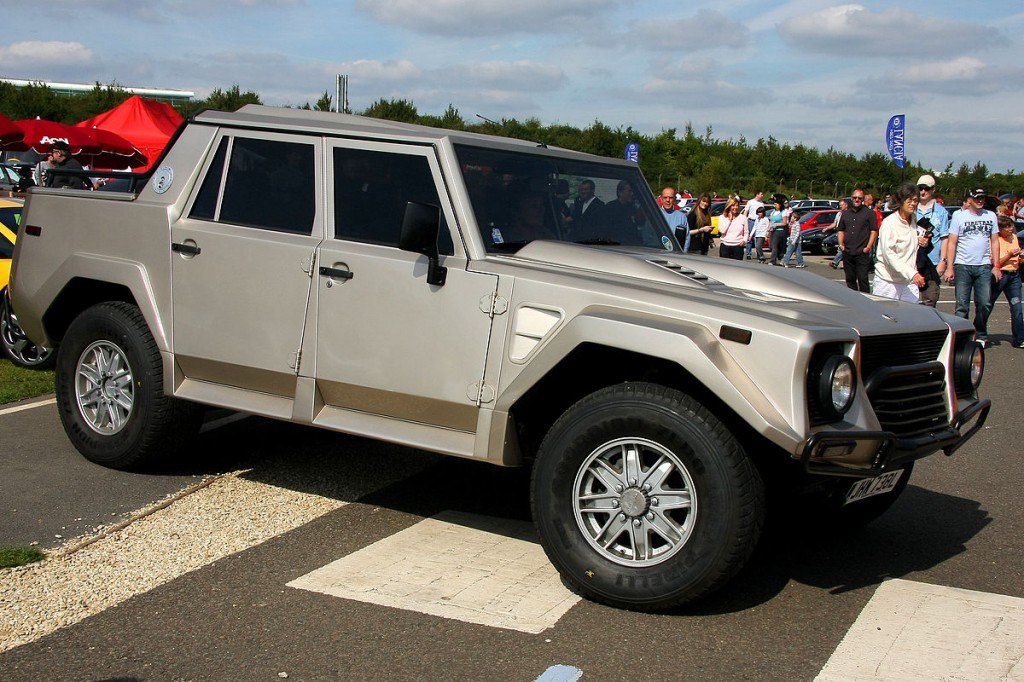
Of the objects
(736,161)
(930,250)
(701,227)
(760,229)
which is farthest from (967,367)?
(736,161)

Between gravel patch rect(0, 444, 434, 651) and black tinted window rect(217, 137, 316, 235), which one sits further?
black tinted window rect(217, 137, 316, 235)

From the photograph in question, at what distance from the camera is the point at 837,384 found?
4.27 meters

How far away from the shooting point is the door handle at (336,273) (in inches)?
209

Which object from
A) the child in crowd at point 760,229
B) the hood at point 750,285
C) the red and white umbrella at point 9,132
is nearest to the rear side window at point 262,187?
the hood at point 750,285

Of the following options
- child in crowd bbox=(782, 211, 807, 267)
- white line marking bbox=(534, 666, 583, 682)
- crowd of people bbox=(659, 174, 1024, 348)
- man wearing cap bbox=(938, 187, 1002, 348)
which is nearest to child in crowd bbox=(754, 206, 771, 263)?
child in crowd bbox=(782, 211, 807, 267)

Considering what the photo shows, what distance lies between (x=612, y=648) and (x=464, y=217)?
2.15 meters

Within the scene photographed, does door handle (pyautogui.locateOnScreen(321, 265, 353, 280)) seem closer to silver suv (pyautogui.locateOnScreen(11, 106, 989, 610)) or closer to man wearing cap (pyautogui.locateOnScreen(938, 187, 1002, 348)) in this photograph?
silver suv (pyautogui.locateOnScreen(11, 106, 989, 610))

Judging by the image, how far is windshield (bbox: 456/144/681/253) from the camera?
5348 millimetres

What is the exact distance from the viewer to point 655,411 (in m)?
4.32

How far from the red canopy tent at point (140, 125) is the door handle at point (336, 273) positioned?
22343 millimetres

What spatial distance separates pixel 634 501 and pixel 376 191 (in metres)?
2.13

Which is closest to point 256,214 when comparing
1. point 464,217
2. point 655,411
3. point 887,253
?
point 464,217

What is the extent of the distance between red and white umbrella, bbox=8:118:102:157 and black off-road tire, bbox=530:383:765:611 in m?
23.1

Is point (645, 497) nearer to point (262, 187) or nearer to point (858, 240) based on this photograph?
point (262, 187)
